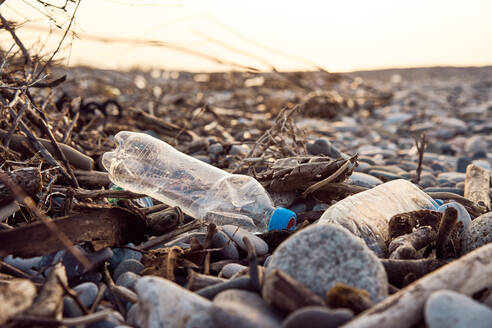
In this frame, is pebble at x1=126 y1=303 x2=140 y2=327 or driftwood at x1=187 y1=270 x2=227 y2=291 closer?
pebble at x1=126 y1=303 x2=140 y2=327

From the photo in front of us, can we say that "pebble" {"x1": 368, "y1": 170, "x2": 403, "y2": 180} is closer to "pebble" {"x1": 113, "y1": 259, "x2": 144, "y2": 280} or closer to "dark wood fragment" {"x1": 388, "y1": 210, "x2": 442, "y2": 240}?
"dark wood fragment" {"x1": 388, "y1": 210, "x2": 442, "y2": 240}

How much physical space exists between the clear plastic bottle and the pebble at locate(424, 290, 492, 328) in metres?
0.95

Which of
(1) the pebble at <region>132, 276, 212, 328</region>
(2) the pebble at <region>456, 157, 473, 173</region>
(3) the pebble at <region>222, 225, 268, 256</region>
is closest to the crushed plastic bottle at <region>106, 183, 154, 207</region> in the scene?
(3) the pebble at <region>222, 225, 268, 256</region>

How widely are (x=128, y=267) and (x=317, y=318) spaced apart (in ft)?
3.09

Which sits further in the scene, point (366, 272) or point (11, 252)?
point (11, 252)

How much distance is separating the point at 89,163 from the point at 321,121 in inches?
183

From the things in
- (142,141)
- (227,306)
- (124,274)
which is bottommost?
(124,274)

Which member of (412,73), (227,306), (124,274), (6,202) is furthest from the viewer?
(412,73)

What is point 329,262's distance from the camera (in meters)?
1.31

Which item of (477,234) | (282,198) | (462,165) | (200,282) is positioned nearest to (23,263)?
(200,282)

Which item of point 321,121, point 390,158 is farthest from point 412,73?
point 390,158

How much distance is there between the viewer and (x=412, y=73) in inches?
796

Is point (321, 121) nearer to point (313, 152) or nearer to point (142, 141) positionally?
point (313, 152)

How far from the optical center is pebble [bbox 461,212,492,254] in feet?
5.89
